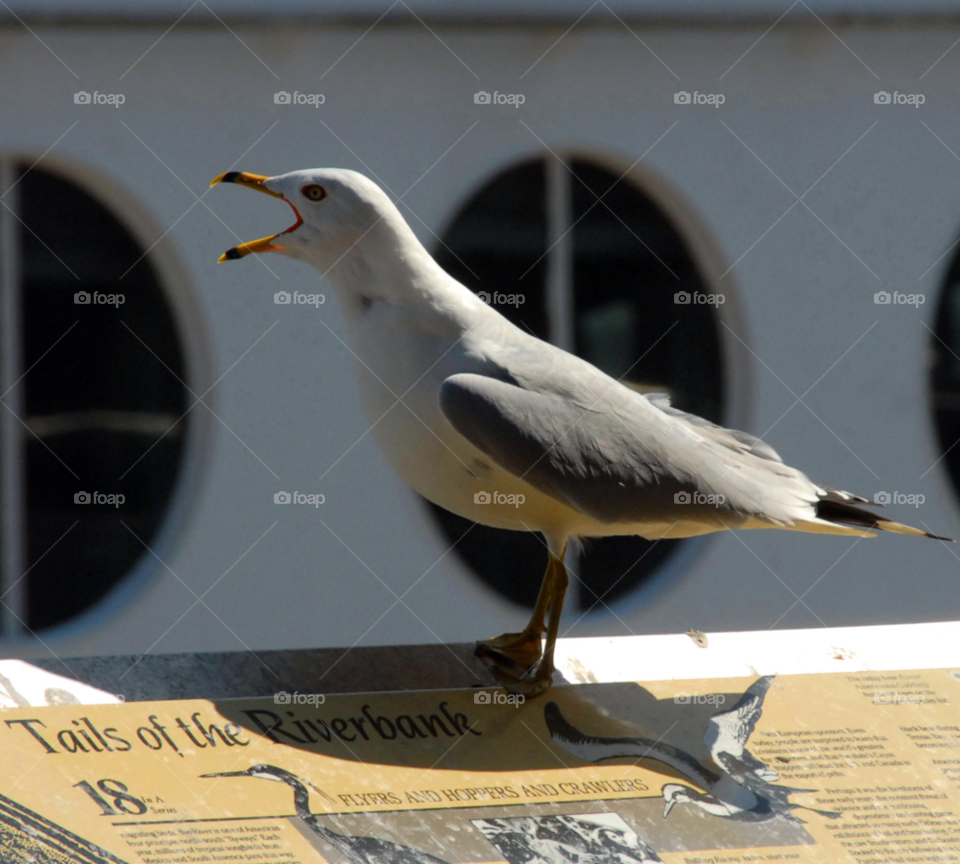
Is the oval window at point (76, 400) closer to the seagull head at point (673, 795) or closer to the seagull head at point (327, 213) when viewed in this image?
the seagull head at point (327, 213)

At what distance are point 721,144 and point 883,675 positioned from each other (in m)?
2.83

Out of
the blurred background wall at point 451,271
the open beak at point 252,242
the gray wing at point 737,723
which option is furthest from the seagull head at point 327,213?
the blurred background wall at point 451,271

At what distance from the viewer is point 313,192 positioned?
189 cm

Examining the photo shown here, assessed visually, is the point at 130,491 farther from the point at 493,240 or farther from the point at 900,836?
the point at 900,836

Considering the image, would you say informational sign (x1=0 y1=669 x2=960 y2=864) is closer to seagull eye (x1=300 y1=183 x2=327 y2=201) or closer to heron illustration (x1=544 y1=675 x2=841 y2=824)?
heron illustration (x1=544 y1=675 x2=841 y2=824)

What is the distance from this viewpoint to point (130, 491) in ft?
13.3

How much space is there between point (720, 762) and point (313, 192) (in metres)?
1.23

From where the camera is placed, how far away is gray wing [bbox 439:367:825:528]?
181cm

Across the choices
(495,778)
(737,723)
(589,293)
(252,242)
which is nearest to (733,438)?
(737,723)

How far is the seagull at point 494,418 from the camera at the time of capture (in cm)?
183

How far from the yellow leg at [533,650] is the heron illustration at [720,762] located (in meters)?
0.07

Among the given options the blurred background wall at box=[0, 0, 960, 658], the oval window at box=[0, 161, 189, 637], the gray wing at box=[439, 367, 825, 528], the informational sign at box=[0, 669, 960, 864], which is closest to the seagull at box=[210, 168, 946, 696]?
the gray wing at box=[439, 367, 825, 528]

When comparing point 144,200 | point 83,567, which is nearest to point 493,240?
point 144,200

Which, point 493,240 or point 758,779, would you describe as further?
point 493,240
